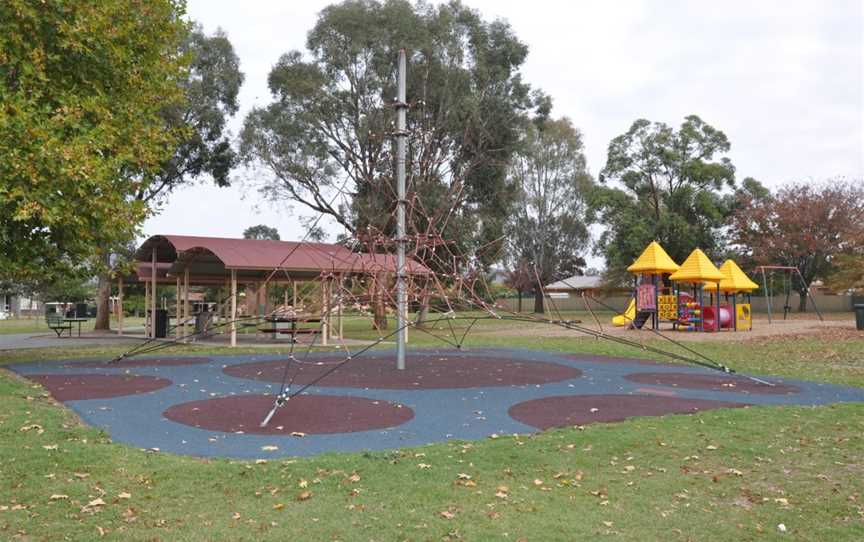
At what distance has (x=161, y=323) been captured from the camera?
2302 centimetres

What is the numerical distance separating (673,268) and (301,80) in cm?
1591

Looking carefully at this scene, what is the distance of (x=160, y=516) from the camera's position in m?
4.28

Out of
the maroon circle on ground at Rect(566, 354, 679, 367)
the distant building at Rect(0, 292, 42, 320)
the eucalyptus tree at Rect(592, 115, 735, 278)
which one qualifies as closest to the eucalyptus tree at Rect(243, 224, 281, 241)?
the distant building at Rect(0, 292, 42, 320)

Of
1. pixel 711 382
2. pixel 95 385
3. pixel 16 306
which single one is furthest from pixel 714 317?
Answer: pixel 16 306

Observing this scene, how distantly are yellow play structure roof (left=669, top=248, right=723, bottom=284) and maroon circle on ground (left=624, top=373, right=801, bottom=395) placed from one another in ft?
45.3

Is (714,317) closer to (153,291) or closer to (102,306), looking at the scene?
(153,291)

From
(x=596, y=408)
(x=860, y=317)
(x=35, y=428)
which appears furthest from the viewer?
(x=860, y=317)

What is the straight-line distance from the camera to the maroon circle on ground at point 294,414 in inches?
282

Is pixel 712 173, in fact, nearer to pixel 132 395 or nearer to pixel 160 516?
pixel 132 395

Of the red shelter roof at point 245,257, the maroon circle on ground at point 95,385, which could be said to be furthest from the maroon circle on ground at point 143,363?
the red shelter roof at point 245,257

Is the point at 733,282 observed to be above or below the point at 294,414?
above

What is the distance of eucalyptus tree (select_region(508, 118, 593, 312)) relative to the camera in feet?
165

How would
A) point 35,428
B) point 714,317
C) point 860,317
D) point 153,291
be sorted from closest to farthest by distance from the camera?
point 35,428, point 153,291, point 860,317, point 714,317

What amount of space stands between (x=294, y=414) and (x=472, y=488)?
11.9 feet
